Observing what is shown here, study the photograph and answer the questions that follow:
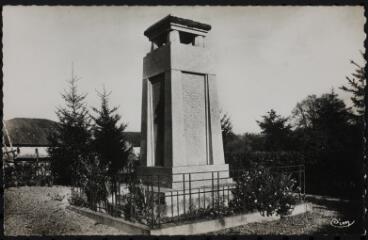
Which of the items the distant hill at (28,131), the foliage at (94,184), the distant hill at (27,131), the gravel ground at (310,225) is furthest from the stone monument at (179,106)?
the distant hill at (27,131)

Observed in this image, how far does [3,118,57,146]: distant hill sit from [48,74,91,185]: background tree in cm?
1416

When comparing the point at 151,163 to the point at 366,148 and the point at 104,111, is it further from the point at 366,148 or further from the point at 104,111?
the point at 104,111

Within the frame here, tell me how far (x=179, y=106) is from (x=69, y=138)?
9.31 meters

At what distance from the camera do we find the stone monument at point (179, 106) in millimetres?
8938

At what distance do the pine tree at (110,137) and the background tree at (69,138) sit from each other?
0.65 m

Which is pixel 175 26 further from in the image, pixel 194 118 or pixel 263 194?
pixel 263 194

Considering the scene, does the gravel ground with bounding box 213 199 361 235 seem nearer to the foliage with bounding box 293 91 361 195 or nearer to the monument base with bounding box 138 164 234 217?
the monument base with bounding box 138 164 234 217

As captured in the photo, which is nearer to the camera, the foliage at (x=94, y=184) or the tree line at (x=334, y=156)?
the foliage at (x=94, y=184)

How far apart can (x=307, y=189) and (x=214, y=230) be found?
7.33m

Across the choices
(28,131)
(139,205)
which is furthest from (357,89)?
(28,131)

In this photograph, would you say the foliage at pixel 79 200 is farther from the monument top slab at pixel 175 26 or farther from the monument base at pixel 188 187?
the monument top slab at pixel 175 26

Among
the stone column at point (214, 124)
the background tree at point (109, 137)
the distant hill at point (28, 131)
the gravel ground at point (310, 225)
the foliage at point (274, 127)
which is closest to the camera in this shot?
the gravel ground at point (310, 225)

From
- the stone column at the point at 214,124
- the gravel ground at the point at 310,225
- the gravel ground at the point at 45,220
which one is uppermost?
the stone column at the point at 214,124
